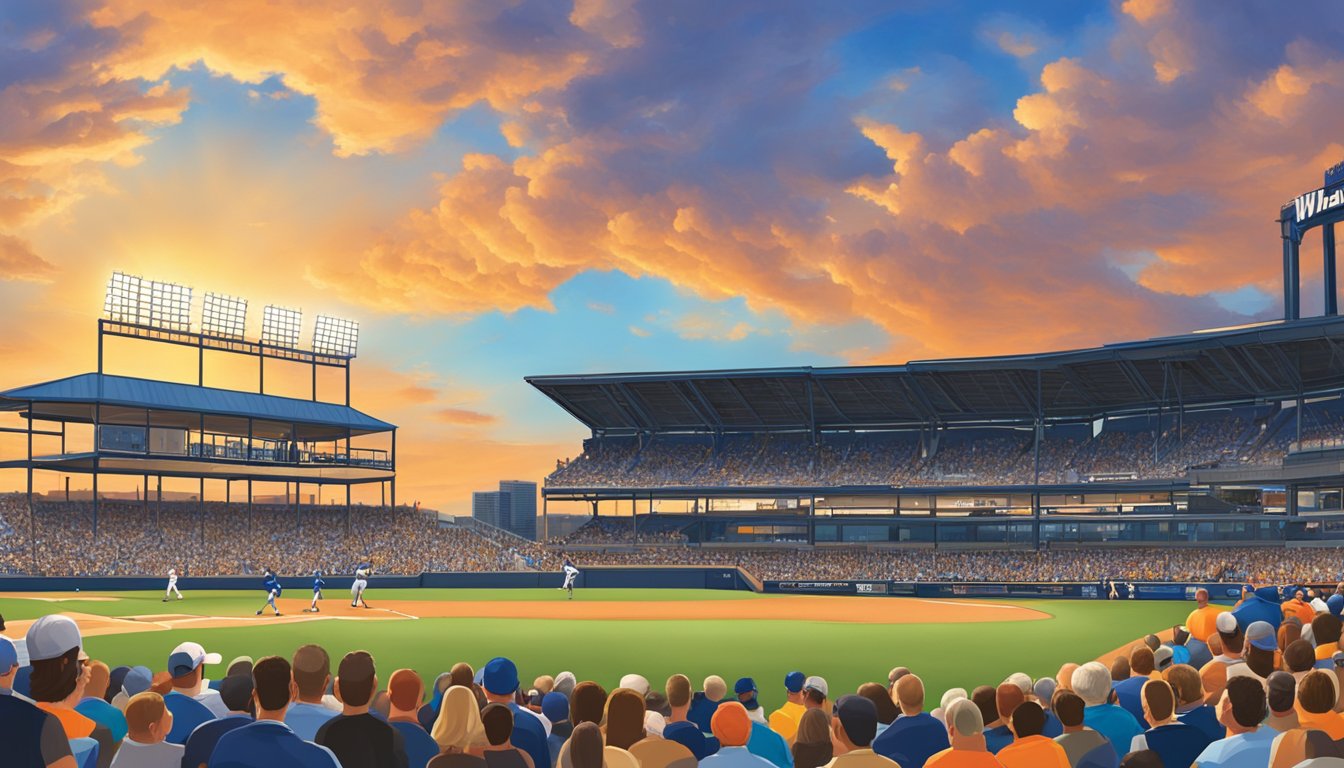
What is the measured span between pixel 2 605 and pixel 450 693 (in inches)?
1873

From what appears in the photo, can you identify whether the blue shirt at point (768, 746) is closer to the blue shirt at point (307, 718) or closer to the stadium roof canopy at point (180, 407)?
the blue shirt at point (307, 718)

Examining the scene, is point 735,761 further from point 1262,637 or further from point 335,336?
point 335,336

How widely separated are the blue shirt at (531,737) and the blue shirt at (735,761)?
3.61 ft

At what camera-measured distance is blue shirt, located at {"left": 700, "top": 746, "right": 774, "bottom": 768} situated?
6625 millimetres

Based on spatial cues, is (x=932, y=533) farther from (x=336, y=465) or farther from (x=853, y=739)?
(x=853, y=739)

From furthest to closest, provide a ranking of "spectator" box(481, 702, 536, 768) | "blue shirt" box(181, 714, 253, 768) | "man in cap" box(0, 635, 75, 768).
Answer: "blue shirt" box(181, 714, 253, 768) < "spectator" box(481, 702, 536, 768) < "man in cap" box(0, 635, 75, 768)

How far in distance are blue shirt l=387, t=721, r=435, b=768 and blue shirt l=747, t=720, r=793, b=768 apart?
1807 mm

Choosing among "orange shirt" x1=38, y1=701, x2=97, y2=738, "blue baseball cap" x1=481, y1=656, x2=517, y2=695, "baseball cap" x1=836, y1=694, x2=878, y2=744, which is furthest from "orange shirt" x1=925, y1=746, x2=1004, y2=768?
"orange shirt" x1=38, y1=701, x2=97, y2=738

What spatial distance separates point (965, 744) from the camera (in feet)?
20.7

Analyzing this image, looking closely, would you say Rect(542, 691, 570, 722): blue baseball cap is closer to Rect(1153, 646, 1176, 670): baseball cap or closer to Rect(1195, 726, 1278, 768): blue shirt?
Rect(1195, 726, 1278, 768): blue shirt

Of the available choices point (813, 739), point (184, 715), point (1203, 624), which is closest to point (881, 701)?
point (813, 739)

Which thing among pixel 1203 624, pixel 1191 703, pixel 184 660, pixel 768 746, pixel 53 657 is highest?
pixel 53 657

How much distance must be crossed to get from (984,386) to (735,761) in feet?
229

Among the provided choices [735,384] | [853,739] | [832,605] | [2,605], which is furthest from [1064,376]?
[853,739]
